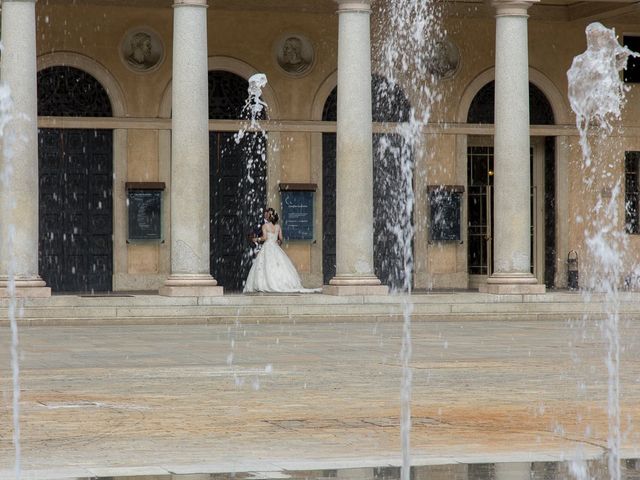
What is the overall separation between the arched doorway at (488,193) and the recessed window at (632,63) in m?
2.27

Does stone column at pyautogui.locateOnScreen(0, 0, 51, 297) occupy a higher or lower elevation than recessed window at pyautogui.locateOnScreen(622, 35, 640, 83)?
lower

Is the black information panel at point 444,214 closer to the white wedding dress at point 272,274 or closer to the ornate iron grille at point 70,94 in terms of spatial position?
the white wedding dress at point 272,274

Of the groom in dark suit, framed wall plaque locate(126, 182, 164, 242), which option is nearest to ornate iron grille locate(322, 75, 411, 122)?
the groom in dark suit

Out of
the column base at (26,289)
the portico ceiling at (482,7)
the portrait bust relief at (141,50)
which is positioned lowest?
the column base at (26,289)

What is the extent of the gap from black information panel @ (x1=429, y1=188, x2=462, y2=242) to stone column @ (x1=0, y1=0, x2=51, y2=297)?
1099cm

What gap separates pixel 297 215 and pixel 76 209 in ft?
16.1

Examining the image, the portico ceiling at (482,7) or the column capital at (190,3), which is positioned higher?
the portico ceiling at (482,7)

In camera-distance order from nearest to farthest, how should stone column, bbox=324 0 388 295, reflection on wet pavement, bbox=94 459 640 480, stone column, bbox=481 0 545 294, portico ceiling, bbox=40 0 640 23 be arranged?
reflection on wet pavement, bbox=94 459 640 480 < stone column, bbox=324 0 388 295 < stone column, bbox=481 0 545 294 < portico ceiling, bbox=40 0 640 23

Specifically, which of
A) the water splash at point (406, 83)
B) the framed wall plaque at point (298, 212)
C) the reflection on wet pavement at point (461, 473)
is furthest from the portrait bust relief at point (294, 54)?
the reflection on wet pavement at point (461, 473)

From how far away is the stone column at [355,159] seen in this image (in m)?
26.5

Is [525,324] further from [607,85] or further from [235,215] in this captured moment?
[607,85]

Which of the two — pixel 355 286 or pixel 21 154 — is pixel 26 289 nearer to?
pixel 21 154

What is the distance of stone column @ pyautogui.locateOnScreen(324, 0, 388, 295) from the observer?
86.9 feet

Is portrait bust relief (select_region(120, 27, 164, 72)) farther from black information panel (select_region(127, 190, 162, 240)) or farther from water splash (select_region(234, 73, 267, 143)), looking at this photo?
black information panel (select_region(127, 190, 162, 240))
